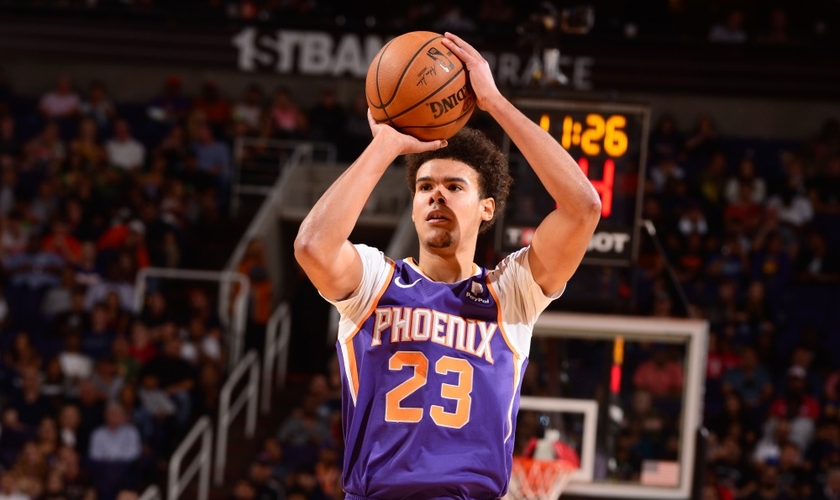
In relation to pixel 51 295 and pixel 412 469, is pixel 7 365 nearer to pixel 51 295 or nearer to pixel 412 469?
pixel 51 295

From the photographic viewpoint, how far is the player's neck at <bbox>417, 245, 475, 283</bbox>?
345 centimetres

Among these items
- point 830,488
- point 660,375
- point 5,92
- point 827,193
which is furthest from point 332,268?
point 5,92

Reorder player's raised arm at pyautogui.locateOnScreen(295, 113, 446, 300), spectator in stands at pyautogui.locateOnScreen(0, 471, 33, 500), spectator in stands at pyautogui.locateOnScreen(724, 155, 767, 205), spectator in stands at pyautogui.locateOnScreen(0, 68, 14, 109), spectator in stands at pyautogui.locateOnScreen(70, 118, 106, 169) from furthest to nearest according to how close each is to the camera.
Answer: spectator in stands at pyautogui.locateOnScreen(0, 68, 14, 109) → spectator in stands at pyautogui.locateOnScreen(70, 118, 106, 169) → spectator in stands at pyautogui.locateOnScreen(724, 155, 767, 205) → spectator in stands at pyautogui.locateOnScreen(0, 471, 33, 500) → player's raised arm at pyautogui.locateOnScreen(295, 113, 446, 300)

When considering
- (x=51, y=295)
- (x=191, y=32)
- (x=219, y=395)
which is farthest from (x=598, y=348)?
(x=191, y=32)

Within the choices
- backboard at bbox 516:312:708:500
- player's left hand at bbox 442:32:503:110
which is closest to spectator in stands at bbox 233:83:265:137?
backboard at bbox 516:312:708:500

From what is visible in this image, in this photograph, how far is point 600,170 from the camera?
6898 mm

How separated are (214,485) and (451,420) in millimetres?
8080

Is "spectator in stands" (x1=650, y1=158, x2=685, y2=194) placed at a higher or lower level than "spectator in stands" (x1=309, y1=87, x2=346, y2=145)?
lower

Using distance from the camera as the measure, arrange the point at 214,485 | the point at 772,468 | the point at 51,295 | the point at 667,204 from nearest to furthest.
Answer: the point at 772,468
the point at 214,485
the point at 51,295
the point at 667,204

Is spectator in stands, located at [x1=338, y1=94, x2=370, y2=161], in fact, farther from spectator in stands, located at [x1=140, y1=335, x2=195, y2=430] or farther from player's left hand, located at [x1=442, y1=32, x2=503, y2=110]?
player's left hand, located at [x1=442, y1=32, x2=503, y2=110]

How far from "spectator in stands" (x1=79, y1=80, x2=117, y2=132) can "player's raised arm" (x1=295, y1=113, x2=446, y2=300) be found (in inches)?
467

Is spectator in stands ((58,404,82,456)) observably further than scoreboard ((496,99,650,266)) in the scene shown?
Yes

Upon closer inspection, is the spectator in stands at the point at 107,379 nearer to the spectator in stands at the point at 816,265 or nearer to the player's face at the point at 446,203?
the spectator in stands at the point at 816,265

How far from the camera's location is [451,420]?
10.4 feet
